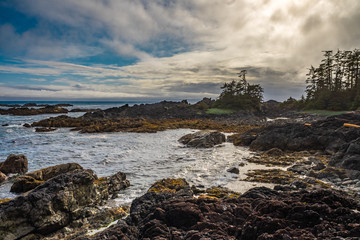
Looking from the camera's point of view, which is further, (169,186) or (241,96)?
(241,96)

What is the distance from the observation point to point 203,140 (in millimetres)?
17719

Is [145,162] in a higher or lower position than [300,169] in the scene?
lower

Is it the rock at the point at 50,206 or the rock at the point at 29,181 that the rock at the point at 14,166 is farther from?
the rock at the point at 50,206

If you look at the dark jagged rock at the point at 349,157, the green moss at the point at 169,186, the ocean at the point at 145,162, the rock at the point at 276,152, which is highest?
the dark jagged rock at the point at 349,157

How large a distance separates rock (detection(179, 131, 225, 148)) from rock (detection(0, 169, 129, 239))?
11341 mm

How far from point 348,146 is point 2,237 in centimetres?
1390

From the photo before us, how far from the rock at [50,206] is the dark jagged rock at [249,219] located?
272cm

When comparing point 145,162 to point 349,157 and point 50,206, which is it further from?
point 349,157

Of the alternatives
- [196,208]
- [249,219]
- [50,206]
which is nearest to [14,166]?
[50,206]

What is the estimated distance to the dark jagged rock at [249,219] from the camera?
8.93 ft

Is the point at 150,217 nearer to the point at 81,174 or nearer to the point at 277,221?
the point at 277,221

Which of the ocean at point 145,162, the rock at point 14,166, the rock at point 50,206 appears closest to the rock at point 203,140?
the ocean at point 145,162

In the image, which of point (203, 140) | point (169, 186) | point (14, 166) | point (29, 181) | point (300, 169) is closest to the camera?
point (169, 186)

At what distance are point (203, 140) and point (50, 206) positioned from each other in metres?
13.7
